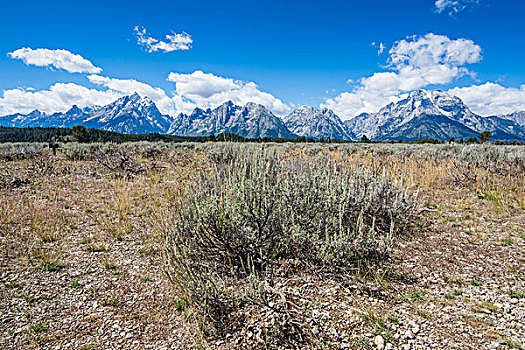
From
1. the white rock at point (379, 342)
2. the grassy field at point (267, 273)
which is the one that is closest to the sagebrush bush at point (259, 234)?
the grassy field at point (267, 273)

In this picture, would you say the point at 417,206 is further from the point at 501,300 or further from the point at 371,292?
the point at 371,292

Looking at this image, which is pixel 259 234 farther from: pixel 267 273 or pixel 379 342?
pixel 379 342

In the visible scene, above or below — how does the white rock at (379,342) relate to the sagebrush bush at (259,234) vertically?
below

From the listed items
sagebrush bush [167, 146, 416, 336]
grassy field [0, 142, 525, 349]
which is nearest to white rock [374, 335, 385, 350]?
grassy field [0, 142, 525, 349]

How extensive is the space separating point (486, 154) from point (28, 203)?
1601cm

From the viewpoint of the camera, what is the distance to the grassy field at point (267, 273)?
2.47 m

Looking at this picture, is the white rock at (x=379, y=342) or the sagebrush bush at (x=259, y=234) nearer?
the white rock at (x=379, y=342)

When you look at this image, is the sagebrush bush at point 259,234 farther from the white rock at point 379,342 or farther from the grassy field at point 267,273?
the white rock at point 379,342

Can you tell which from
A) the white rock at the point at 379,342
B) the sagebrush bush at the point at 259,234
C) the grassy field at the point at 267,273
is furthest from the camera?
the sagebrush bush at the point at 259,234

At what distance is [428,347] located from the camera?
7.38ft

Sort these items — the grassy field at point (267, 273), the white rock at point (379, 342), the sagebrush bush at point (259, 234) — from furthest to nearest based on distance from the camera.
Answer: the sagebrush bush at point (259, 234) < the grassy field at point (267, 273) < the white rock at point (379, 342)

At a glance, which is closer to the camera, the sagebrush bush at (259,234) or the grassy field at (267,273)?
the grassy field at (267,273)

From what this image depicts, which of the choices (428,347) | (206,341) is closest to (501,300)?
(428,347)

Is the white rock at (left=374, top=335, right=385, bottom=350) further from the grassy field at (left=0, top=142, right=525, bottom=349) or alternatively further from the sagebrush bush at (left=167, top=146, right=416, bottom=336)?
the sagebrush bush at (left=167, top=146, right=416, bottom=336)
